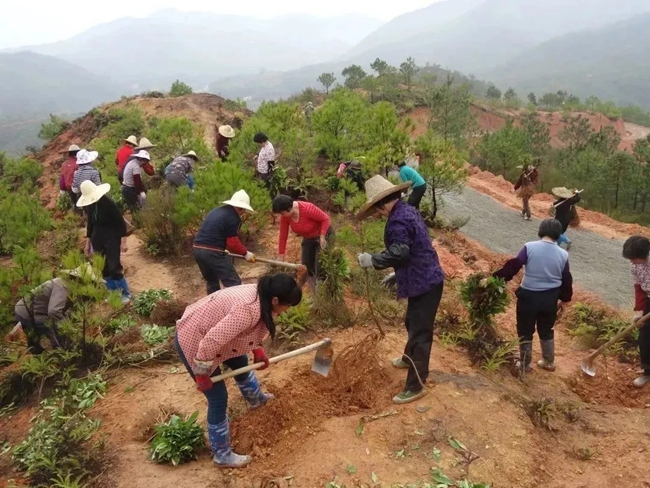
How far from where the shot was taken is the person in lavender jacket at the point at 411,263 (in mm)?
3111

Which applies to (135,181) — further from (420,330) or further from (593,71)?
(593,71)

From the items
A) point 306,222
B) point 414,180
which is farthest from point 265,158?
point 306,222

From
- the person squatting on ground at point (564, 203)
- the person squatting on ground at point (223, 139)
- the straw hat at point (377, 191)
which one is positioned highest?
the straw hat at point (377, 191)

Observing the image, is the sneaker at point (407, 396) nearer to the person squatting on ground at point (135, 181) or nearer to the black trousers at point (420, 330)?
the black trousers at point (420, 330)

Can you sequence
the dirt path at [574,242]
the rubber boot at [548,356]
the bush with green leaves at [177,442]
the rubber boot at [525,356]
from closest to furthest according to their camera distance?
the bush with green leaves at [177,442]
the rubber boot at [525,356]
the rubber boot at [548,356]
the dirt path at [574,242]

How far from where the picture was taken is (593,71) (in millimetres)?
148250

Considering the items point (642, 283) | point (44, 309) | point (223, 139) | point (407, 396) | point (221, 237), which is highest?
point (223, 139)

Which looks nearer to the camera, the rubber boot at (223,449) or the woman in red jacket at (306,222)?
the rubber boot at (223,449)

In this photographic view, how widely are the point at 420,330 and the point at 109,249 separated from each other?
361 centimetres

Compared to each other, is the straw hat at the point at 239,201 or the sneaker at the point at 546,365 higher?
the straw hat at the point at 239,201

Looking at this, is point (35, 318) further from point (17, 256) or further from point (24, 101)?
point (24, 101)

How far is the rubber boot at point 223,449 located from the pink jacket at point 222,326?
1.57 feet

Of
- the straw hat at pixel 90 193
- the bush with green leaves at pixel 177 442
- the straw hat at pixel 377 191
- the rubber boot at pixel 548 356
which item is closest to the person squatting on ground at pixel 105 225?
the straw hat at pixel 90 193

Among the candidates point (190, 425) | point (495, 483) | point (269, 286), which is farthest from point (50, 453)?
point (495, 483)
